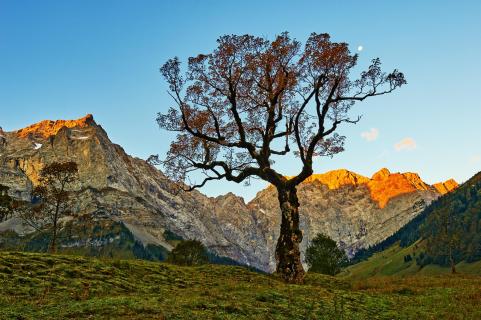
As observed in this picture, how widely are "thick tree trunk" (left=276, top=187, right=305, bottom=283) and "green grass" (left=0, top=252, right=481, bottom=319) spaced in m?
3.55

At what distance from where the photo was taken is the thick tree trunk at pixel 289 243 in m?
33.3

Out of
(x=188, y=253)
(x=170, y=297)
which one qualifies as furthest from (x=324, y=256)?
(x=170, y=297)

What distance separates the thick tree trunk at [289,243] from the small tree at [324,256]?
78.9 meters

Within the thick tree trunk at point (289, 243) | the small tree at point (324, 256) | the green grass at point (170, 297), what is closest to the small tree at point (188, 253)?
the small tree at point (324, 256)

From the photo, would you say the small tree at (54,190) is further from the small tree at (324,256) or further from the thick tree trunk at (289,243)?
the small tree at (324,256)

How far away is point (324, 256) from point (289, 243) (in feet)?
278

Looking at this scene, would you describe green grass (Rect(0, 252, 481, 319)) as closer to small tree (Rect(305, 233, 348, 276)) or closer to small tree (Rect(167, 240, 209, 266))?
small tree (Rect(305, 233, 348, 276))

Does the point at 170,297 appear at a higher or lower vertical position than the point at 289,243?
lower

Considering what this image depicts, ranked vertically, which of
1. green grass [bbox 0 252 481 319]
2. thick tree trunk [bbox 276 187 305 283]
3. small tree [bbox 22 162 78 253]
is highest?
small tree [bbox 22 162 78 253]

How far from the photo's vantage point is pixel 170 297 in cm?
2042

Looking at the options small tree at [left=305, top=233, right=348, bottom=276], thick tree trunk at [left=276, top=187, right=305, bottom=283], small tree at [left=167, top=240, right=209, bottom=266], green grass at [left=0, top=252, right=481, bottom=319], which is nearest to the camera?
green grass at [left=0, top=252, right=481, bottom=319]

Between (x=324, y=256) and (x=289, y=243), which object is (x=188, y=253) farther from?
(x=289, y=243)

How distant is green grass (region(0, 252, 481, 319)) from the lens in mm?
16875

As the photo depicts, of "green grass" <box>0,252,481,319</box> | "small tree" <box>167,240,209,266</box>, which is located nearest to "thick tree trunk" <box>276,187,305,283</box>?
"green grass" <box>0,252,481,319</box>
